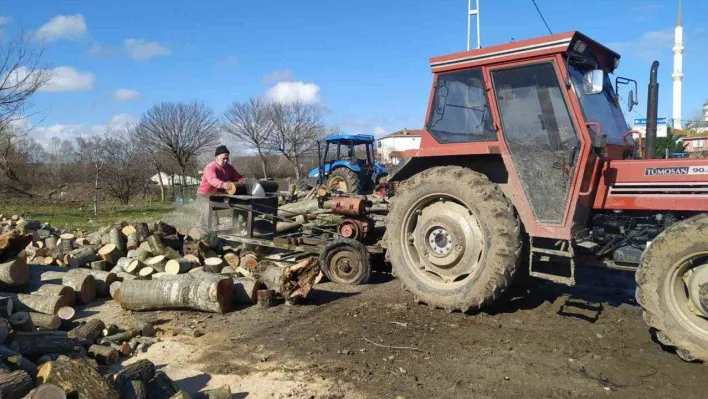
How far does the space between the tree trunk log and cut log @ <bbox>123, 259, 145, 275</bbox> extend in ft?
0.32

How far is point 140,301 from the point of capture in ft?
19.6

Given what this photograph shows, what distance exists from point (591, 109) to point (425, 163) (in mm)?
1848

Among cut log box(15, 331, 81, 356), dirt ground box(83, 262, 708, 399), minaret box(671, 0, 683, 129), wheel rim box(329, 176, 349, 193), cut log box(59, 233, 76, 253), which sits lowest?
dirt ground box(83, 262, 708, 399)

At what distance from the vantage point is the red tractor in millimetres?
4910

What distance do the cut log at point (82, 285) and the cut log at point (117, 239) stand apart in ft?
5.93

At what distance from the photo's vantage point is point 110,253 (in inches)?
316

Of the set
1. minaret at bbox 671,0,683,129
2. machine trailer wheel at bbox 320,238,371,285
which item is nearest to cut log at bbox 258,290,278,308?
machine trailer wheel at bbox 320,238,371,285

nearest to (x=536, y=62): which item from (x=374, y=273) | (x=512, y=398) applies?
(x=512, y=398)

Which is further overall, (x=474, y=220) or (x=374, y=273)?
(x=374, y=273)

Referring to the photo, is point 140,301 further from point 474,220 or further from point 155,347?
point 474,220

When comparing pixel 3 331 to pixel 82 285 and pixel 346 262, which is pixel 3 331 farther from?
pixel 346 262

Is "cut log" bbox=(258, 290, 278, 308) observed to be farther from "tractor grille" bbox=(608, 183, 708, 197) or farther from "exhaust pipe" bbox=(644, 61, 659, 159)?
"exhaust pipe" bbox=(644, 61, 659, 159)

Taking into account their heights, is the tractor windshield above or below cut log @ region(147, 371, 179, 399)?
above

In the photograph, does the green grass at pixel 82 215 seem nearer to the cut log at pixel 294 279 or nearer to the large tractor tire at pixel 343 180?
the large tractor tire at pixel 343 180
